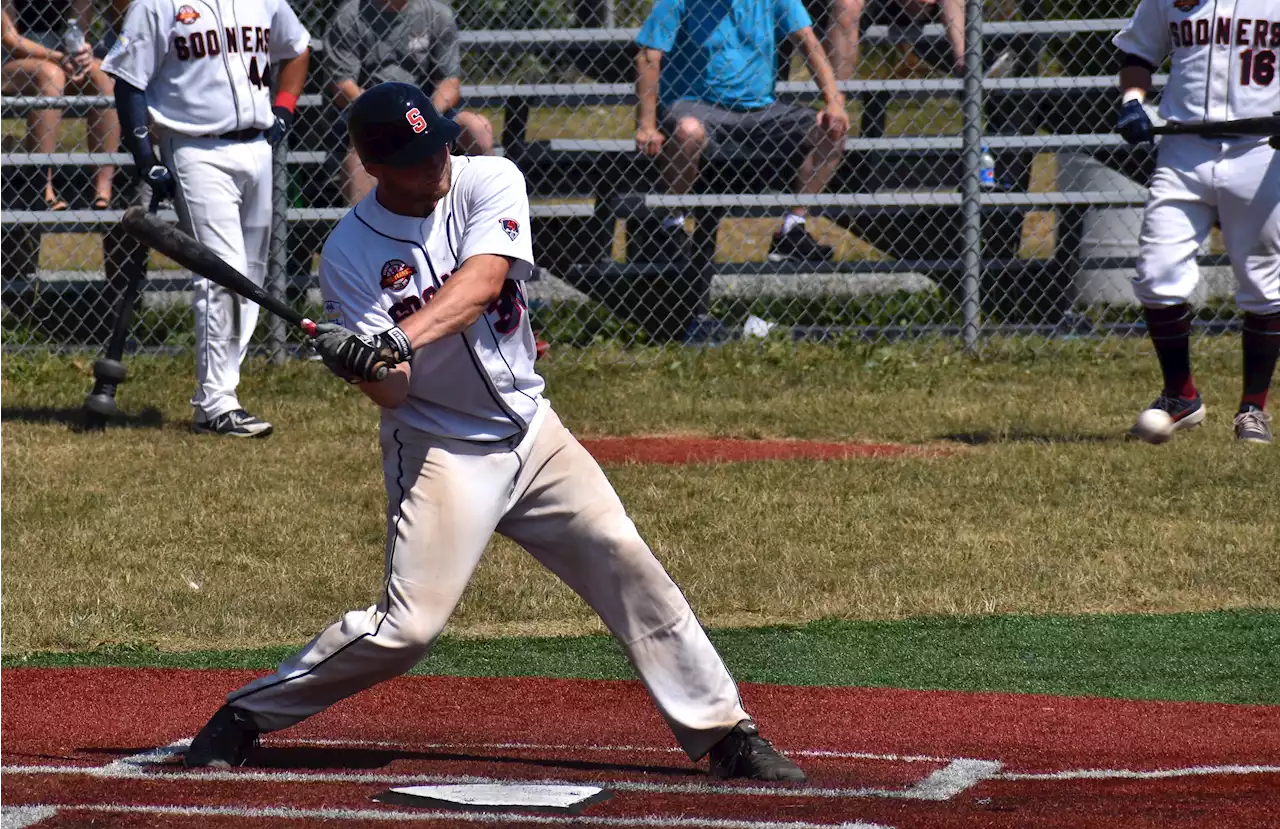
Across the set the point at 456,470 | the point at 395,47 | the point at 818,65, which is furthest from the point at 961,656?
the point at 395,47

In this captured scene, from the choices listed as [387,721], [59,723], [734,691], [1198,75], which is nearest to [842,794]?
[734,691]

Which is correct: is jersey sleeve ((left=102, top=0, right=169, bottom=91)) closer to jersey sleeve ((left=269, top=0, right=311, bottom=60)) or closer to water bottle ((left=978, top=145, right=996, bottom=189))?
jersey sleeve ((left=269, top=0, right=311, bottom=60))

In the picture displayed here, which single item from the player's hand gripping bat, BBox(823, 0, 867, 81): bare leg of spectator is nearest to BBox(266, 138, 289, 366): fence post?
BBox(823, 0, 867, 81): bare leg of spectator

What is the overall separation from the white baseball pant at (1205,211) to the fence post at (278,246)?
479cm

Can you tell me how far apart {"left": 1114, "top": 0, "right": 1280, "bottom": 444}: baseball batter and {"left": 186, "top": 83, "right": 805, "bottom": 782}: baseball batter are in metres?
4.60

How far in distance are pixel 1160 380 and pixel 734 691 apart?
21.8 feet

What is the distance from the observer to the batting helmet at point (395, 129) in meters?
3.99

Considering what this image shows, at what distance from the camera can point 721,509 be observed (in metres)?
7.49

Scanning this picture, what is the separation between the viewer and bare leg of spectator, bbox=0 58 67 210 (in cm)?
1044

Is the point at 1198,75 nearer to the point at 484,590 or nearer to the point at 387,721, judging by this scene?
the point at 484,590

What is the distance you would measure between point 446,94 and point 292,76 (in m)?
1.40

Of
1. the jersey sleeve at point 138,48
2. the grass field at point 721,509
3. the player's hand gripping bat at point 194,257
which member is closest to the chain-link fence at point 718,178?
the grass field at point 721,509

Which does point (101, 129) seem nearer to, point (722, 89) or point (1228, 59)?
point (722, 89)

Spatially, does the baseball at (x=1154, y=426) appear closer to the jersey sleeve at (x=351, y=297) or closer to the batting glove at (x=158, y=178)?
the batting glove at (x=158, y=178)
